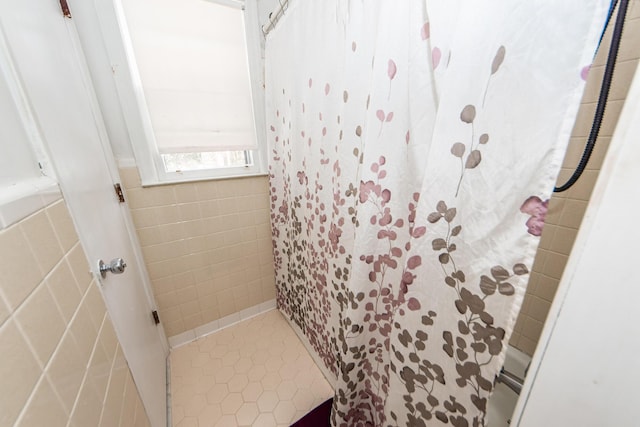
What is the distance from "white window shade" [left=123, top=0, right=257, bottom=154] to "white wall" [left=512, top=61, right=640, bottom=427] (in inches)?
59.6

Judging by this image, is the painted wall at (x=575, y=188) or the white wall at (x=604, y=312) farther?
the painted wall at (x=575, y=188)

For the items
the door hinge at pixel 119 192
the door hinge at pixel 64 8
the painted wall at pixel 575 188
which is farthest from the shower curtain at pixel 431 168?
the door hinge at pixel 119 192

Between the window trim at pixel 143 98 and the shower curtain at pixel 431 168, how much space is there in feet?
1.20

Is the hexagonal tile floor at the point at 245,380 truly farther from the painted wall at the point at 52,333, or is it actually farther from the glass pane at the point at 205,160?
the glass pane at the point at 205,160

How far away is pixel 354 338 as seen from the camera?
34.9 inches

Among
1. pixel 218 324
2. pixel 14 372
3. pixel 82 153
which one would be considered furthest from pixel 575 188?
pixel 218 324

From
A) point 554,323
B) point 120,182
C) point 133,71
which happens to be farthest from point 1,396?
point 133,71

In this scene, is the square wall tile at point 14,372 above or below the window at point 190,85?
below

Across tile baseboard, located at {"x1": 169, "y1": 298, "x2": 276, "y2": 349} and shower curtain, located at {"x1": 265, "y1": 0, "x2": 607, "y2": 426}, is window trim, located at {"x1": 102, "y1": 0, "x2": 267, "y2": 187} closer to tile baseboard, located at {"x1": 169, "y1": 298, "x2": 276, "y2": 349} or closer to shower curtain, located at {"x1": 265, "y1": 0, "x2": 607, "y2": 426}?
shower curtain, located at {"x1": 265, "y1": 0, "x2": 607, "y2": 426}

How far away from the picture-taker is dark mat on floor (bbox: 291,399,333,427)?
110cm

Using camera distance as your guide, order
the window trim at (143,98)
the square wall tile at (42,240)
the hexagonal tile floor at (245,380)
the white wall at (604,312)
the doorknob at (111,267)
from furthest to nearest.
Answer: the hexagonal tile floor at (245,380)
the window trim at (143,98)
the doorknob at (111,267)
the square wall tile at (42,240)
the white wall at (604,312)

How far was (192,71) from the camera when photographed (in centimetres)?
122

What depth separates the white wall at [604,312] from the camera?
25cm

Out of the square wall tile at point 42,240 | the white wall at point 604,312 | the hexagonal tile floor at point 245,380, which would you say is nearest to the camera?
the white wall at point 604,312
